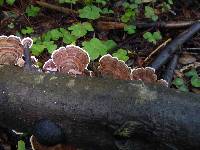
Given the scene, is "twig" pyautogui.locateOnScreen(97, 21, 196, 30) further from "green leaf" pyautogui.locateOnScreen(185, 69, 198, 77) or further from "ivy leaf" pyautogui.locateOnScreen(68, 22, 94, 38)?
"green leaf" pyautogui.locateOnScreen(185, 69, 198, 77)

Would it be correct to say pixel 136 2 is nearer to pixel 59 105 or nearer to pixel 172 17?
pixel 172 17

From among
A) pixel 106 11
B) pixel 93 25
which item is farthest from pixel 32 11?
Result: pixel 106 11

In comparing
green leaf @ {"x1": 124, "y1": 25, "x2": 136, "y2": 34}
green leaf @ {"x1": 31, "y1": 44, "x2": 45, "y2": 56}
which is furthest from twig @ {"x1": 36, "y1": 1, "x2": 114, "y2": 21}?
green leaf @ {"x1": 31, "y1": 44, "x2": 45, "y2": 56}

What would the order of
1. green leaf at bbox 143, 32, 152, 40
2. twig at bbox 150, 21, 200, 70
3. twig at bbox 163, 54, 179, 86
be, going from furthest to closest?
green leaf at bbox 143, 32, 152, 40
twig at bbox 150, 21, 200, 70
twig at bbox 163, 54, 179, 86

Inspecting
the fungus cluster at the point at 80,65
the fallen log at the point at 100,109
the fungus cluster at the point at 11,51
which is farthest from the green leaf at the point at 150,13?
the fallen log at the point at 100,109

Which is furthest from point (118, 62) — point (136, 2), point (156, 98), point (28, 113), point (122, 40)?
point (136, 2)

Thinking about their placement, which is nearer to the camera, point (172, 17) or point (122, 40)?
point (122, 40)

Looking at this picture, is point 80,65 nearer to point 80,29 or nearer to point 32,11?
point 80,29

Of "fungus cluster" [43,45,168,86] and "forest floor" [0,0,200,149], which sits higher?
"forest floor" [0,0,200,149]
